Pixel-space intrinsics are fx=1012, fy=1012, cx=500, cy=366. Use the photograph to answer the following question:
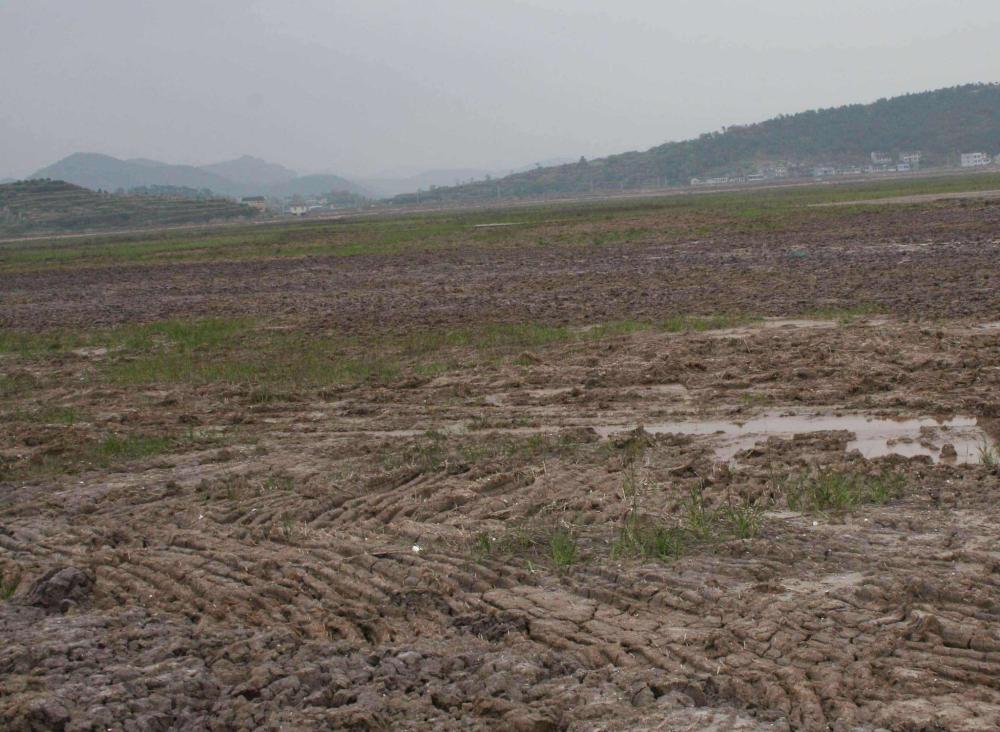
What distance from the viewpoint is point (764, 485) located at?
26.8 feet

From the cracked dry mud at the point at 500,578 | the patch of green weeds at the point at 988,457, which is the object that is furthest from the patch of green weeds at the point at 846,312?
the patch of green weeds at the point at 988,457

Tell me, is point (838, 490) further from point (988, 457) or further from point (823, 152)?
point (823, 152)

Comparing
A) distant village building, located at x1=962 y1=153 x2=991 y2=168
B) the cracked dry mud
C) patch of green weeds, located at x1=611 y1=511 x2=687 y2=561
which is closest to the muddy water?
the cracked dry mud

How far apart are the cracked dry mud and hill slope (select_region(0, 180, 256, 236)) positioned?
10754 cm

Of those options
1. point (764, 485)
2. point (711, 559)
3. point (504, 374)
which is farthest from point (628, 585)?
point (504, 374)

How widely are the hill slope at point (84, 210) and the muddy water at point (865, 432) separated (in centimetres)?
10907

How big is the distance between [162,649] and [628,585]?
2750mm

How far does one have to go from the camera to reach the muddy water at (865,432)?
9125 millimetres

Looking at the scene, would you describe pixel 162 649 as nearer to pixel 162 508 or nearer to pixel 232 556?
pixel 232 556

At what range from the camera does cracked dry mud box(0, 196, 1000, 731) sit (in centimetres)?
498

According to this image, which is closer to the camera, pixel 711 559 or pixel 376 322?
pixel 711 559

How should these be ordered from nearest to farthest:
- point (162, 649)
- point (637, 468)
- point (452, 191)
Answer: point (162, 649)
point (637, 468)
point (452, 191)

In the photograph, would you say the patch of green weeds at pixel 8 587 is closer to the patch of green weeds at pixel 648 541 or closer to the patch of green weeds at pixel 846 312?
the patch of green weeds at pixel 648 541

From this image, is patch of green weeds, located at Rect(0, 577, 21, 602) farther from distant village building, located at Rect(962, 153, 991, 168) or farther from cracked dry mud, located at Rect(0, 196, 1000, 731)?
distant village building, located at Rect(962, 153, 991, 168)
